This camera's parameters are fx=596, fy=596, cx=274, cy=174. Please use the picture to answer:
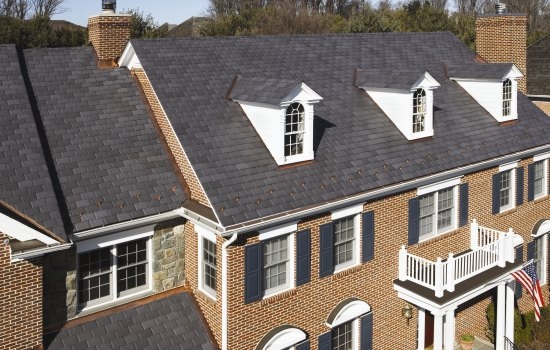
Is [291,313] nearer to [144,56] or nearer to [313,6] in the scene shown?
[144,56]

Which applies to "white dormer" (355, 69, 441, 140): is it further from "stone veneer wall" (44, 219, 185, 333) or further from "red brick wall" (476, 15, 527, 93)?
"red brick wall" (476, 15, 527, 93)

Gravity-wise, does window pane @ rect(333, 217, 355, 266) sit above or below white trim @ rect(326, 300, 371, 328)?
above

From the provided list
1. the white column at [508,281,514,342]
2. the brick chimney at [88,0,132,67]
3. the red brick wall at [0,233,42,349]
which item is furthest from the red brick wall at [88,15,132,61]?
the white column at [508,281,514,342]

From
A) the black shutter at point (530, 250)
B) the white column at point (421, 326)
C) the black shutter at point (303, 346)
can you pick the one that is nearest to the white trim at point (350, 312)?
the black shutter at point (303, 346)

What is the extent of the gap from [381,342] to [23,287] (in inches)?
389

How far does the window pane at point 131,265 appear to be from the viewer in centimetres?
1387

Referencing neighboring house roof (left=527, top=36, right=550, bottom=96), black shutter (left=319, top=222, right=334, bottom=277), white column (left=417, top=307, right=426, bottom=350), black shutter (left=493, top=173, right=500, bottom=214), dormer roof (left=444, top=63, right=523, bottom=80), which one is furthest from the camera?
neighboring house roof (left=527, top=36, right=550, bottom=96)

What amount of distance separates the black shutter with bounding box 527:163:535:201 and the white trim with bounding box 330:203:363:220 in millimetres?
8703

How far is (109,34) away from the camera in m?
17.5

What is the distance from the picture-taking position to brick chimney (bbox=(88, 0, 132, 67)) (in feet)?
56.4

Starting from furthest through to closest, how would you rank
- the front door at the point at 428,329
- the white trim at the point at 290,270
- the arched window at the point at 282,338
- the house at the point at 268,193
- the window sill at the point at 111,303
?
the front door at the point at 428,329, the white trim at the point at 290,270, the arched window at the point at 282,338, the house at the point at 268,193, the window sill at the point at 111,303

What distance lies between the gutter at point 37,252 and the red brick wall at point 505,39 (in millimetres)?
19786

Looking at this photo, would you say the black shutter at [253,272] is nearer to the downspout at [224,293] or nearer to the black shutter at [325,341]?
the downspout at [224,293]

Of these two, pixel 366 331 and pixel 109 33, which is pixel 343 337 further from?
pixel 109 33
